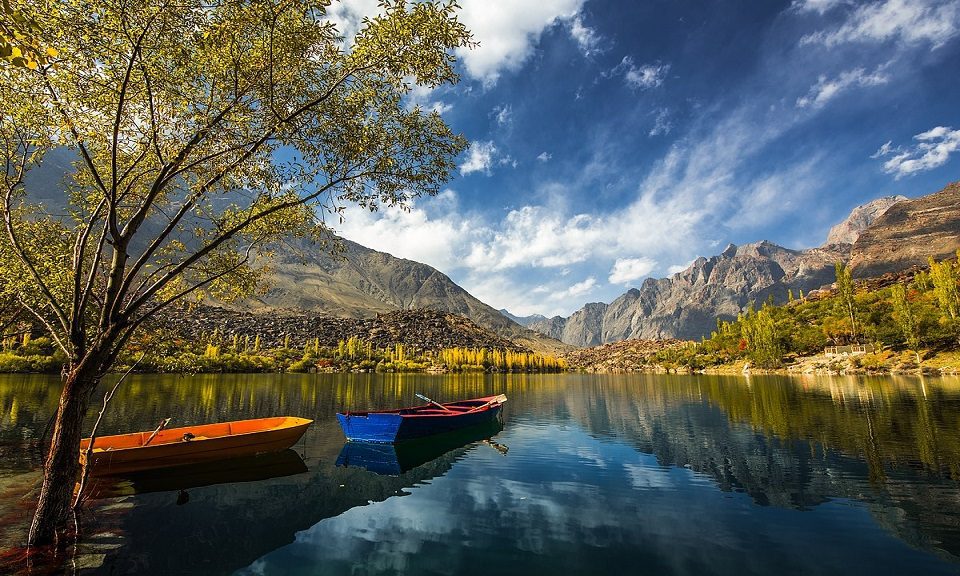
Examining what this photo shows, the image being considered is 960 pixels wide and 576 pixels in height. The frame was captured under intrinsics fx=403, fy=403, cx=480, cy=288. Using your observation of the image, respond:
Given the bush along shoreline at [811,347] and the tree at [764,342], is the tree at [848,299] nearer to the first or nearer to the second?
the bush along shoreline at [811,347]

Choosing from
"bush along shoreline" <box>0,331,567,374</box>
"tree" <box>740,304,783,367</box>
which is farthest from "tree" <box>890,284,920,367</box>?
"bush along shoreline" <box>0,331,567,374</box>

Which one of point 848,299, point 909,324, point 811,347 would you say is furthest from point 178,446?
point 848,299

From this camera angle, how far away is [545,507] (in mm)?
17172

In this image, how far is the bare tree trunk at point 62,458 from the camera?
11484mm

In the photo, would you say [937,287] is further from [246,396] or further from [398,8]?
[246,396]

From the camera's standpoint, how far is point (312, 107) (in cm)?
1343

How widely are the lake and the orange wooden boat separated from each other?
89 centimetres

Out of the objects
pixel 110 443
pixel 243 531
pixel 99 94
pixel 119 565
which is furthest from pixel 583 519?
pixel 110 443

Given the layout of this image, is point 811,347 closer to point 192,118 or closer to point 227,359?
point 192,118

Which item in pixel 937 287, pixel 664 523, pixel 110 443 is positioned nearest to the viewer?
pixel 664 523

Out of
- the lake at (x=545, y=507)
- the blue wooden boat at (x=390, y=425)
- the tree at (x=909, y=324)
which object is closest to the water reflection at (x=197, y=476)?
the lake at (x=545, y=507)

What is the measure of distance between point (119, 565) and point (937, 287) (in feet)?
522

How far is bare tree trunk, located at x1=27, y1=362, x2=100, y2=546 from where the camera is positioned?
11.5 meters

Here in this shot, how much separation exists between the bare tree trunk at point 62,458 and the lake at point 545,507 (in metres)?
1.23
